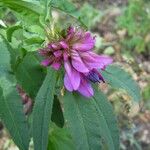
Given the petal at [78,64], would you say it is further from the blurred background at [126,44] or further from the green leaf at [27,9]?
the blurred background at [126,44]

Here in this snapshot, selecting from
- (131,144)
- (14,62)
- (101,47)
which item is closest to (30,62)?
(14,62)

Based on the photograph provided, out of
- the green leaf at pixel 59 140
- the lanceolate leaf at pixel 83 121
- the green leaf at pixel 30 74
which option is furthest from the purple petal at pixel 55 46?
the green leaf at pixel 59 140

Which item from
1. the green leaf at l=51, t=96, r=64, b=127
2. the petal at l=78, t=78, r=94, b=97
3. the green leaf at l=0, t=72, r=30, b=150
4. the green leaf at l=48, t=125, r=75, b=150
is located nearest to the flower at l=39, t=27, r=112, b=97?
the petal at l=78, t=78, r=94, b=97

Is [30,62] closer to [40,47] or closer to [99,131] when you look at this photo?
[40,47]

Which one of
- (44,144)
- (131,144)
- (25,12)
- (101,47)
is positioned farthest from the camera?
(101,47)

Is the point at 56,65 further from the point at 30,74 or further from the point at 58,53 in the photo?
the point at 30,74

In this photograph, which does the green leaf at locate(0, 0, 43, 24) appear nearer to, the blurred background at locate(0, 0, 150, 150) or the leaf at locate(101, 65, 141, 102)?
the leaf at locate(101, 65, 141, 102)
